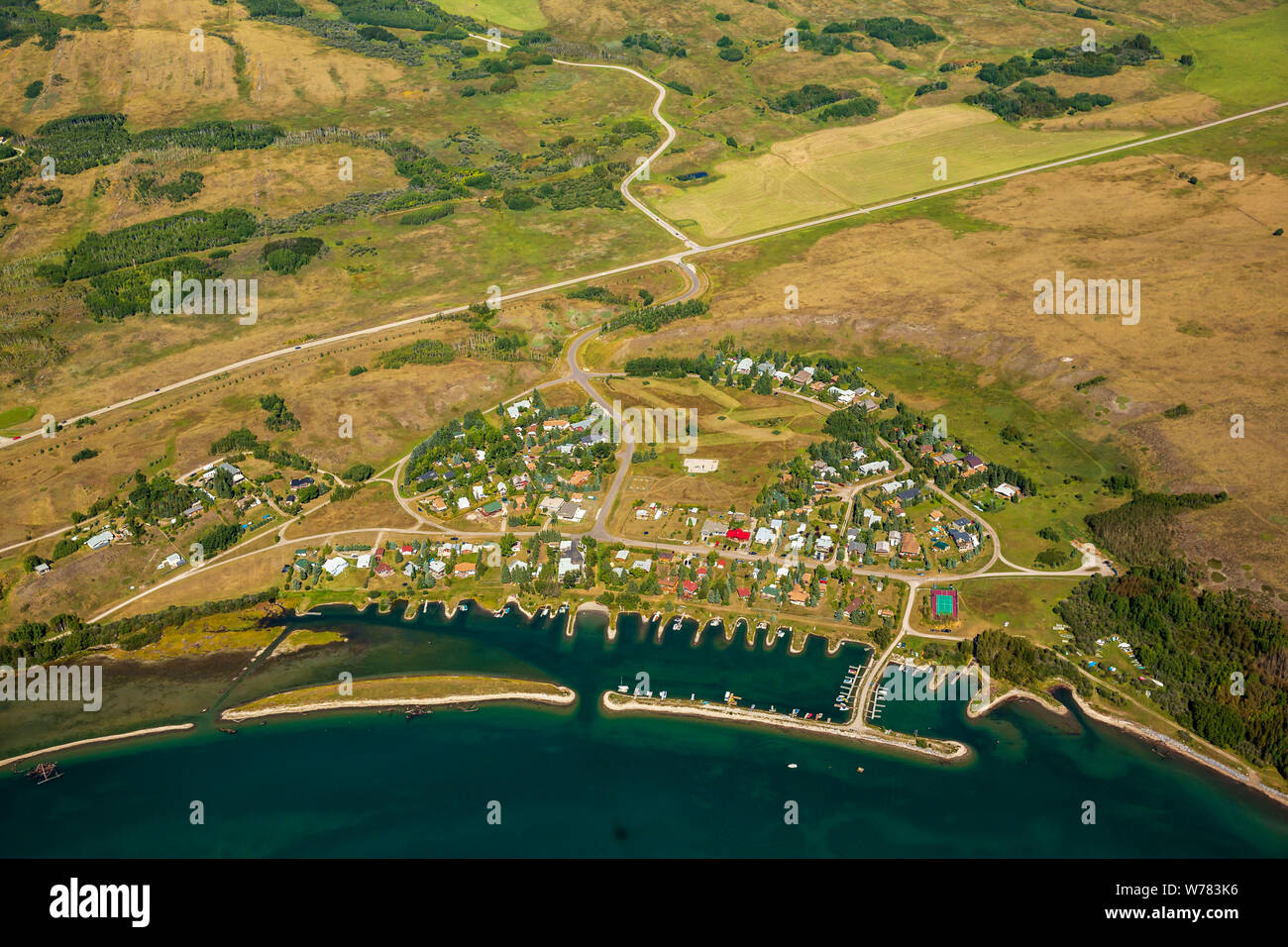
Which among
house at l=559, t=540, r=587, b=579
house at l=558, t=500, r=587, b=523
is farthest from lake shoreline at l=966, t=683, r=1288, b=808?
house at l=558, t=500, r=587, b=523

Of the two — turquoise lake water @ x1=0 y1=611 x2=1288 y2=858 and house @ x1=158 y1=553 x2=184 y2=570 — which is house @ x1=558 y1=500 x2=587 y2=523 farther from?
house @ x1=158 y1=553 x2=184 y2=570

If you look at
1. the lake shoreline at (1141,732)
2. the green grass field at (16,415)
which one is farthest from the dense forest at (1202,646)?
the green grass field at (16,415)

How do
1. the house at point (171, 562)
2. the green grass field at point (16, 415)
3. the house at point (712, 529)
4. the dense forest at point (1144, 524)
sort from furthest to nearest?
the green grass field at point (16, 415) → the house at point (171, 562) → the house at point (712, 529) → the dense forest at point (1144, 524)

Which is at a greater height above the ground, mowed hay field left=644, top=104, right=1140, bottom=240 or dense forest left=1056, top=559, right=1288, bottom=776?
mowed hay field left=644, top=104, right=1140, bottom=240

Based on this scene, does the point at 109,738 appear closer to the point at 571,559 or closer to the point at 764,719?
the point at 571,559

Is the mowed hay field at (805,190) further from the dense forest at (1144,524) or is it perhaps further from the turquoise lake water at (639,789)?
the turquoise lake water at (639,789)

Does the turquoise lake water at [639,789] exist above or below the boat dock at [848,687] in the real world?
below

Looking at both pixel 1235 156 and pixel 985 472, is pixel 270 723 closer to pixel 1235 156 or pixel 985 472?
pixel 985 472

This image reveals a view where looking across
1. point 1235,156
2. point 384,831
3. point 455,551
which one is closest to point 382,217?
point 455,551
